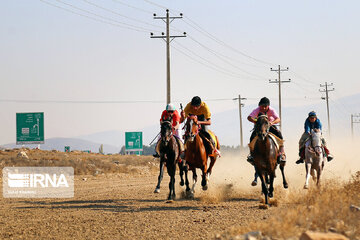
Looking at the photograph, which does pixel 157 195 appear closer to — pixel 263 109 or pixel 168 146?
pixel 168 146

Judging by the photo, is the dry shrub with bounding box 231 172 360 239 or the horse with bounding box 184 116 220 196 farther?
the horse with bounding box 184 116 220 196

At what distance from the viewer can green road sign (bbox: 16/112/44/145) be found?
222 feet

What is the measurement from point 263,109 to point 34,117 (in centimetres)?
5330

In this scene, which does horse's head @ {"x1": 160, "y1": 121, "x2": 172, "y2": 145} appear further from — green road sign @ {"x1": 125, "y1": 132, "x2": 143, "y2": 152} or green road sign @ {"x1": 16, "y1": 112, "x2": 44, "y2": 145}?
green road sign @ {"x1": 125, "y1": 132, "x2": 143, "y2": 152}

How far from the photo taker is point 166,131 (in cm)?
1755

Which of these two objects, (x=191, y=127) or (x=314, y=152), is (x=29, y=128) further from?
(x=191, y=127)

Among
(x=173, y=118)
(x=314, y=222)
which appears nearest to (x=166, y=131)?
(x=173, y=118)

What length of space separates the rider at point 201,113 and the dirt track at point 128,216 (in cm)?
193

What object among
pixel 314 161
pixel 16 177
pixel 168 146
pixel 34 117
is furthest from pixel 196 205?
pixel 34 117

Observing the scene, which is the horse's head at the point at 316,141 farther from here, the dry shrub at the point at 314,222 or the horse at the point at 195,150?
the dry shrub at the point at 314,222

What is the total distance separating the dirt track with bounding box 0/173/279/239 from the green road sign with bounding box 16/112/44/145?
48735mm

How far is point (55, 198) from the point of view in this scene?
20.6 meters

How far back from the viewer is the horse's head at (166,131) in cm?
1748

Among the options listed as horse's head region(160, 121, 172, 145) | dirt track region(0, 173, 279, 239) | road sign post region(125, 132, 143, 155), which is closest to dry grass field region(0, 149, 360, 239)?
dirt track region(0, 173, 279, 239)
